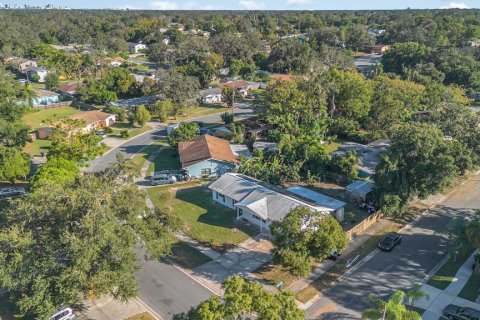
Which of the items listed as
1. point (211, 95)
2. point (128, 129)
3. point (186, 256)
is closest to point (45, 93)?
point (128, 129)

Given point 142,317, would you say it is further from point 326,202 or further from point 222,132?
point 222,132

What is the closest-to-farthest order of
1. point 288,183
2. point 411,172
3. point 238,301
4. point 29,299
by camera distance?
point 238,301
point 29,299
point 411,172
point 288,183

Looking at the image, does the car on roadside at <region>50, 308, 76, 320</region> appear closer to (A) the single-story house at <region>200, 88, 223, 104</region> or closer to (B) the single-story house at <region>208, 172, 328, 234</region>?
(B) the single-story house at <region>208, 172, 328, 234</region>


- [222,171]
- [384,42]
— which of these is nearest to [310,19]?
[384,42]

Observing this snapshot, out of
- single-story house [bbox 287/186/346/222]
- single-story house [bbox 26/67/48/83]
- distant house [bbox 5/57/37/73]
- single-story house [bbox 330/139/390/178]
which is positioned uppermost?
distant house [bbox 5/57/37/73]

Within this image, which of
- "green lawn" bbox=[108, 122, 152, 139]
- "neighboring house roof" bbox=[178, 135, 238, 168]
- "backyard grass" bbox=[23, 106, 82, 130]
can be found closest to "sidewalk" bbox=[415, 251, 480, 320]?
Answer: "neighboring house roof" bbox=[178, 135, 238, 168]

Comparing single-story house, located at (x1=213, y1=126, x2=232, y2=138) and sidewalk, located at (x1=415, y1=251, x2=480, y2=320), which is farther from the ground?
single-story house, located at (x1=213, y1=126, x2=232, y2=138)

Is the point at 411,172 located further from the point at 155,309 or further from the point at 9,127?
the point at 9,127
